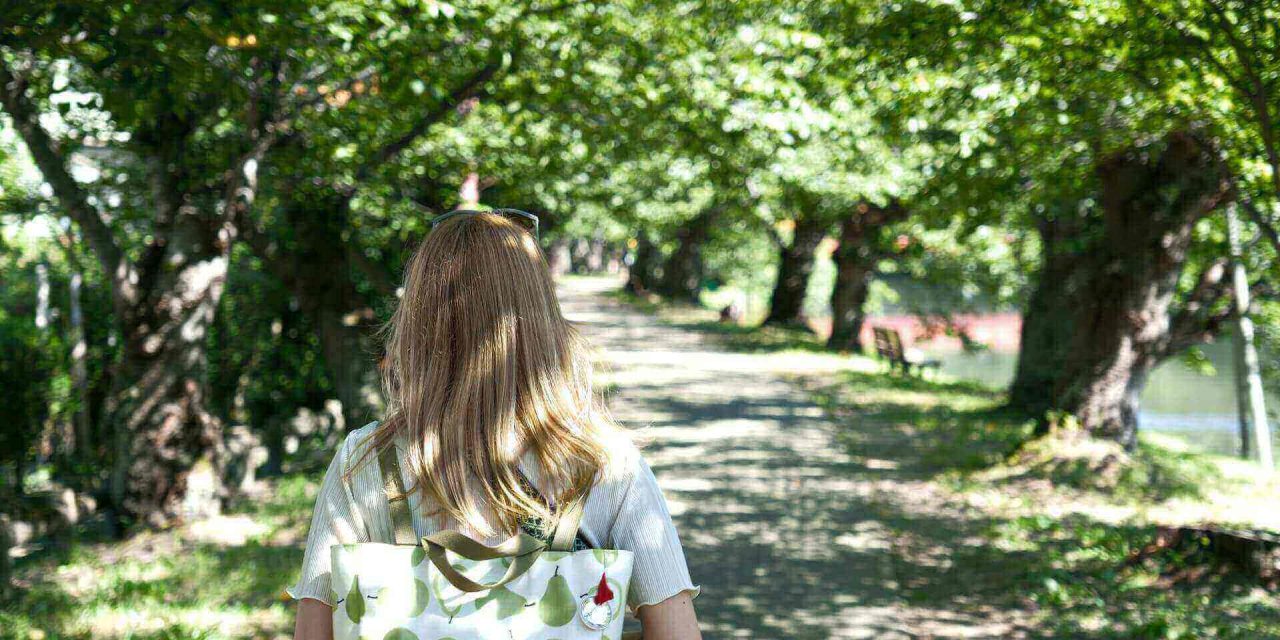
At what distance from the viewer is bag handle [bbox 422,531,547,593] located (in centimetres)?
174

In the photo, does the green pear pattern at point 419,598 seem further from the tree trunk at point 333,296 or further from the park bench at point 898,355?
the park bench at point 898,355

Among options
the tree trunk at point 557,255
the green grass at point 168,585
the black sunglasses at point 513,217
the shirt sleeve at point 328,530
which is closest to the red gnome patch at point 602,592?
the shirt sleeve at point 328,530

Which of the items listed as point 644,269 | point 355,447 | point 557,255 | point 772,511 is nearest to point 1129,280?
point 772,511

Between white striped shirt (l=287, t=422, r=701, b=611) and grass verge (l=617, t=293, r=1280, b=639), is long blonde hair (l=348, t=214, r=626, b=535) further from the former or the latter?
grass verge (l=617, t=293, r=1280, b=639)

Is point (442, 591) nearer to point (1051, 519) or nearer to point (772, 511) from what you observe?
point (772, 511)

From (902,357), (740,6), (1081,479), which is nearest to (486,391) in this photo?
(740,6)

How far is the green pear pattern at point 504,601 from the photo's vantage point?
175 cm

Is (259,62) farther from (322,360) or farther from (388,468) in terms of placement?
(388,468)

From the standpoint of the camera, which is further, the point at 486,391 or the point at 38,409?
the point at 38,409

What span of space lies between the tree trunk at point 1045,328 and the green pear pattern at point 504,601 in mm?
12108

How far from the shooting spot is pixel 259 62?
743cm

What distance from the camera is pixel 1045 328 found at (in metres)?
13.7

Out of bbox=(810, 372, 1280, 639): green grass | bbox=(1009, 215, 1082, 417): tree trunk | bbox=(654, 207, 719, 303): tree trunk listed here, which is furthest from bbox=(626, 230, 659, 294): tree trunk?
bbox=(810, 372, 1280, 639): green grass

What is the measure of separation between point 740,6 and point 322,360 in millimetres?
5674
